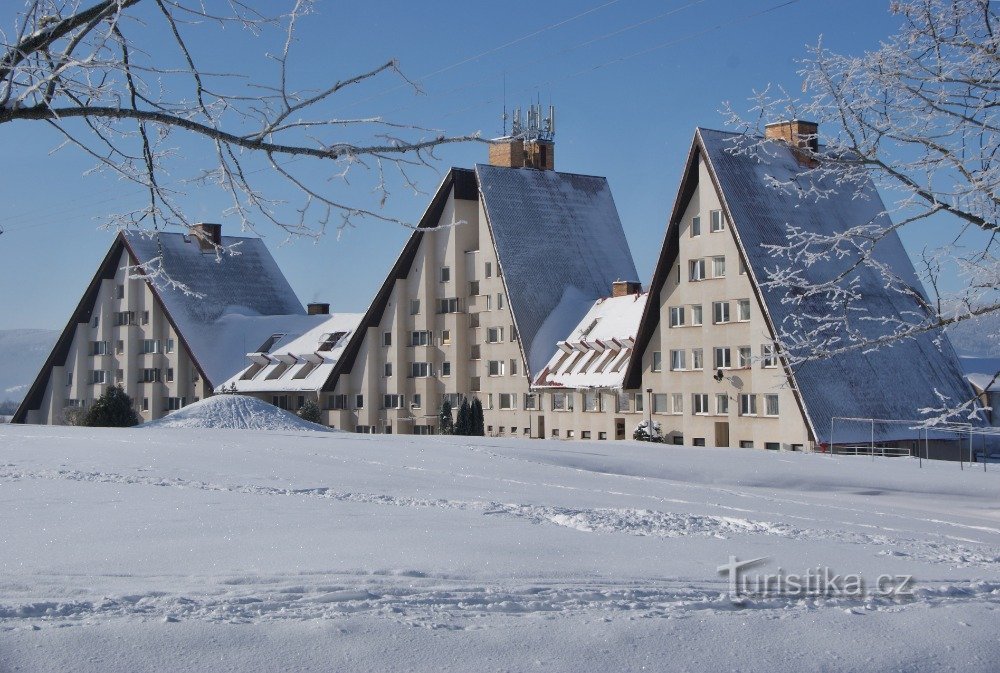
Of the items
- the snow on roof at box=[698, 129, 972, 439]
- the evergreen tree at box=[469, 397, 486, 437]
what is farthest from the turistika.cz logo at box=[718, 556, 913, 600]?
the evergreen tree at box=[469, 397, 486, 437]

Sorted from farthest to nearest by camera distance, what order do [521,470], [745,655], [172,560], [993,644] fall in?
[521,470]
[172,560]
[993,644]
[745,655]

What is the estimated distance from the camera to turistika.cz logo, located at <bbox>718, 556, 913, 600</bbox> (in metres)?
8.78

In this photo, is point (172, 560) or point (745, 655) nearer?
point (745, 655)

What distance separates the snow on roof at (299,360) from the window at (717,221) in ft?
83.1

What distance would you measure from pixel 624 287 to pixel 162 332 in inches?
1228

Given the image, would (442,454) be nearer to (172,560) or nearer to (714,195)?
(172,560)

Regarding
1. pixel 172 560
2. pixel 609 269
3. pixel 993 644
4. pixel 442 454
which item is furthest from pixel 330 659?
pixel 609 269

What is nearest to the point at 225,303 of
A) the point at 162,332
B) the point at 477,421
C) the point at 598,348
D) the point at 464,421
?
the point at 162,332

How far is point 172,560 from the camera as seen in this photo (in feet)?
30.9

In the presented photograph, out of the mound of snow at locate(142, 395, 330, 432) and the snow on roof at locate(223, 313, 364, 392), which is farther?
the snow on roof at locate(223, 313, 364, 392)

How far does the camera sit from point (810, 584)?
918 cm

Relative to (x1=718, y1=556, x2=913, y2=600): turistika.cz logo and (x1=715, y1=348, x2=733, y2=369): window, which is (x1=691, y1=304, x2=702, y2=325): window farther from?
(x1=718, y1=556, x2=913, y2=600): turistika.cz logo

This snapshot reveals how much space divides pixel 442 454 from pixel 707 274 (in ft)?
75.6

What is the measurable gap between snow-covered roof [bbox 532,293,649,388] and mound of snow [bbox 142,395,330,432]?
12984 mm
